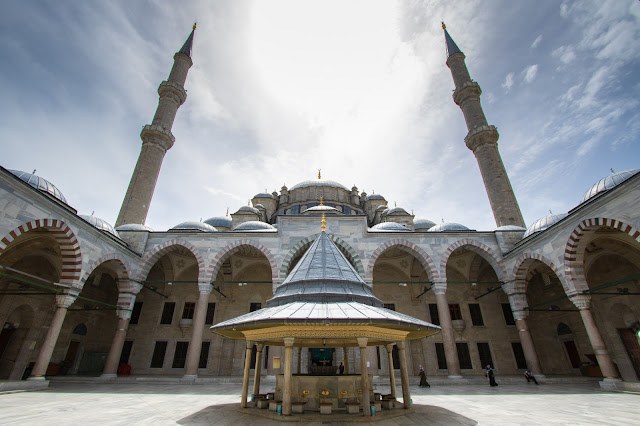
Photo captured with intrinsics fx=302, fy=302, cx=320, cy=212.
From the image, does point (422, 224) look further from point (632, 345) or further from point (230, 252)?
point (230, 252)

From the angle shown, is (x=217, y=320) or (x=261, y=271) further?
(x=261, y=271)

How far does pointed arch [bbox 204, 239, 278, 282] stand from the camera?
14039 mm

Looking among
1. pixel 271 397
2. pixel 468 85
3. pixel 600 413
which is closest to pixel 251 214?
pixel 271 397

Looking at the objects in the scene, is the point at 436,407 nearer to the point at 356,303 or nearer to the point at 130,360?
the point at 356,303

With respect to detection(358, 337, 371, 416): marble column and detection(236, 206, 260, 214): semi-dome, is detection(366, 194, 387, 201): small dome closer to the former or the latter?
detection(236, 206, 260, 214): semi-dome

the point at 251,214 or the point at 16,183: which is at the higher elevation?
the point at 251,214

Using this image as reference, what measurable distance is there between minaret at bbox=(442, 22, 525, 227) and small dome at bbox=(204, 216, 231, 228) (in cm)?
1886

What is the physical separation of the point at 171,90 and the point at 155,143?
192 inches

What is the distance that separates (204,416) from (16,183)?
28.4 feet

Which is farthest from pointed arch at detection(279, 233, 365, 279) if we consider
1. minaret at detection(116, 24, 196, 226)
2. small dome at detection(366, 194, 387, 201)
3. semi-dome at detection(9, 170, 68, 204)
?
small dome at detection(366, 194, 387, 201)

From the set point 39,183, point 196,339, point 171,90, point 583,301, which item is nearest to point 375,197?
point 171,90

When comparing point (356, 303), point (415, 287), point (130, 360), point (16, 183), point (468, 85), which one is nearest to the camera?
point (356, 303)

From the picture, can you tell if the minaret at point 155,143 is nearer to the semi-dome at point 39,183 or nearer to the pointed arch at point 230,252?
the semi-dome at point 39,183

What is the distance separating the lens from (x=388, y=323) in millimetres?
5207
